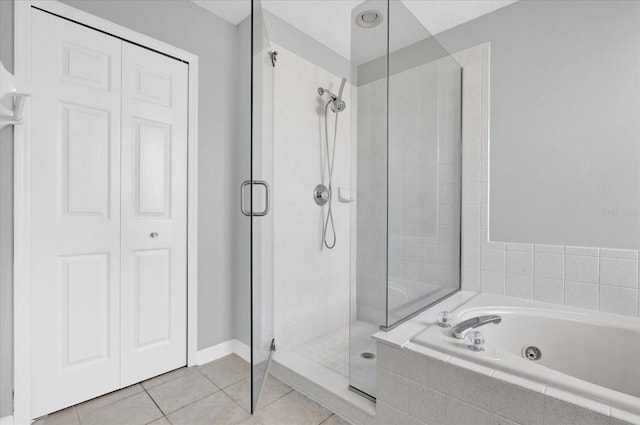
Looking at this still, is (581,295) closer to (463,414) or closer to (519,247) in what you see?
(519,247)

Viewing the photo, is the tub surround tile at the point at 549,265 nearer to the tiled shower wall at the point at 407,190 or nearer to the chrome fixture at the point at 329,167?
the tiled shower wall at the point at 407,190

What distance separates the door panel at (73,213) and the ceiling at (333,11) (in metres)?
0.83

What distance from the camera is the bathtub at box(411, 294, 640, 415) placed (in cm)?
125

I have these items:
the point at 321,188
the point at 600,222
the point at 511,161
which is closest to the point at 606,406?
the point at 600,222

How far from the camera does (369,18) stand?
1.50 m

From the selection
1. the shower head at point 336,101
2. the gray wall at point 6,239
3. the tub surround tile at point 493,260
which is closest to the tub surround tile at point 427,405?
the tub surround tile at point 493,260

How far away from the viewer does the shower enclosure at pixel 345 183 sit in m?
1.53

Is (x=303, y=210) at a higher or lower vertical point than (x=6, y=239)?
higher

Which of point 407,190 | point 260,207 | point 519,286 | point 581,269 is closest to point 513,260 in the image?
point 519,286

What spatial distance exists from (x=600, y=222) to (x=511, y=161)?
0.59 m

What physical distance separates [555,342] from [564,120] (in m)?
1.30

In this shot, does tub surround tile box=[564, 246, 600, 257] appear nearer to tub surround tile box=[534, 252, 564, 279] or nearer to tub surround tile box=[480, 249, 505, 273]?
tub surround tile box=[534, 252, 564, 279]

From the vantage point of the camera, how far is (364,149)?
1567 mm

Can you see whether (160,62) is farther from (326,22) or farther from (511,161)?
(511,161)
